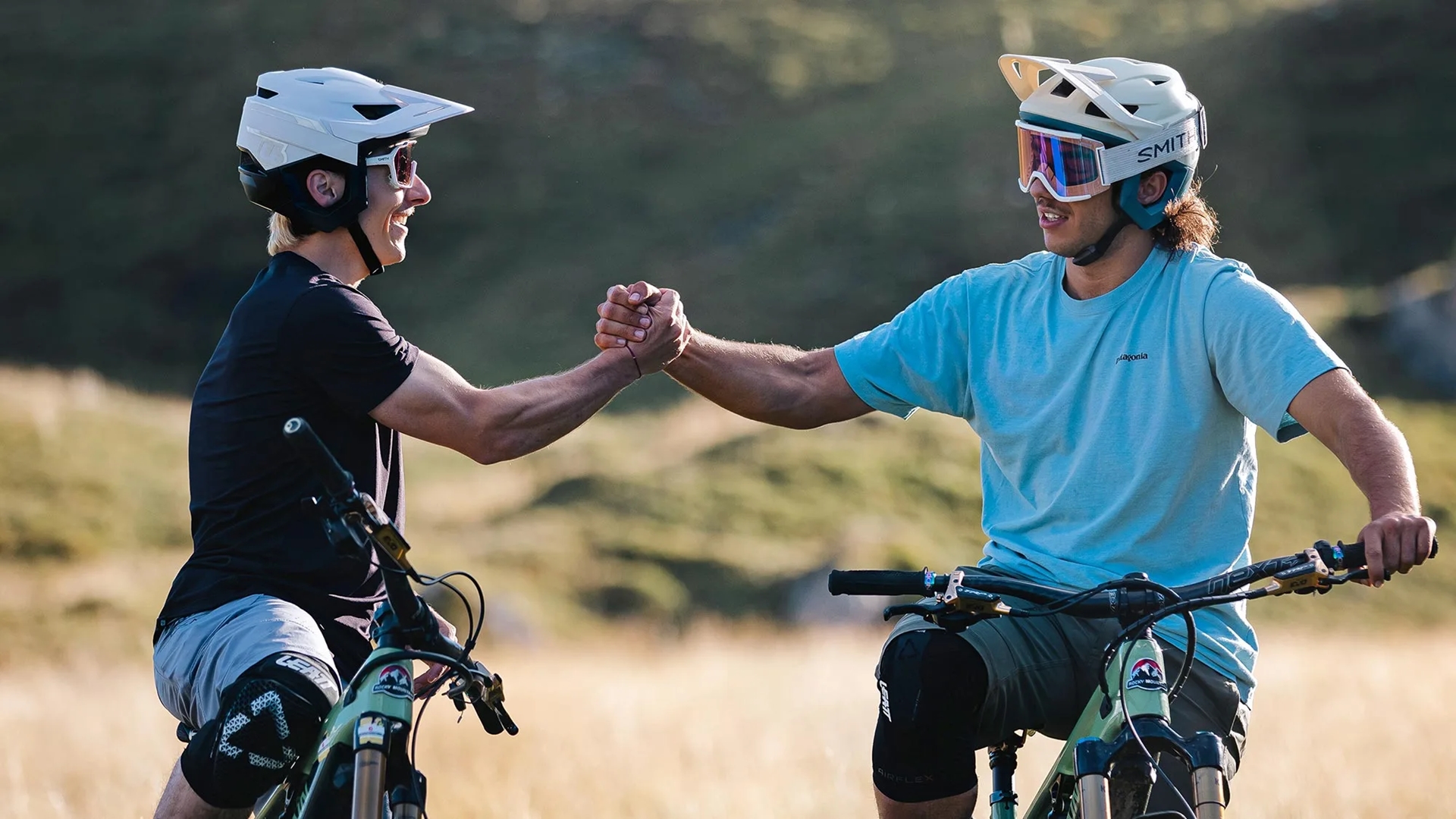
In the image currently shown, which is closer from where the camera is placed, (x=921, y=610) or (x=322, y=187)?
(x=921, y=610)

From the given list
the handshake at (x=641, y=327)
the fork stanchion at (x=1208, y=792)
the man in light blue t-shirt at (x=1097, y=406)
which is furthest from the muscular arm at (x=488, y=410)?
the fork stanchion at (x=1208, y=792)

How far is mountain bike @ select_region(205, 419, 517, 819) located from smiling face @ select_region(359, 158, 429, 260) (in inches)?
56.0

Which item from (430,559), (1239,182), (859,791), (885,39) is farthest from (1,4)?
(859,791)

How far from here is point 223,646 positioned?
5648 millimetres

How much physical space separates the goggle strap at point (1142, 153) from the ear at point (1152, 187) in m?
0.09

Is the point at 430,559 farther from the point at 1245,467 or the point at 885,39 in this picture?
the point at 885,39

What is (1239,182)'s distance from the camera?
61.8 metres

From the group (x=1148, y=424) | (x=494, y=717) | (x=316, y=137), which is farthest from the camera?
(x=316, y=137)

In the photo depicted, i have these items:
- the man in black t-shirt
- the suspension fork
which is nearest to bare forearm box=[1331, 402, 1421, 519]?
the suspension fork

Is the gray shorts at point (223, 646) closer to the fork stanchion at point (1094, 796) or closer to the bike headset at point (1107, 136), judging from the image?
the fork stanchion at point (1094, 796)

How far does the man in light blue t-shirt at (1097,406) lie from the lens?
18.8 feet

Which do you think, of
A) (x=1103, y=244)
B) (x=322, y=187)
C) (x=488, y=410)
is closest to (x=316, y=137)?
(x=322, y=187)

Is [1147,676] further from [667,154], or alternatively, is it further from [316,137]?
[667,154]

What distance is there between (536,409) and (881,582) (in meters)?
1.65
